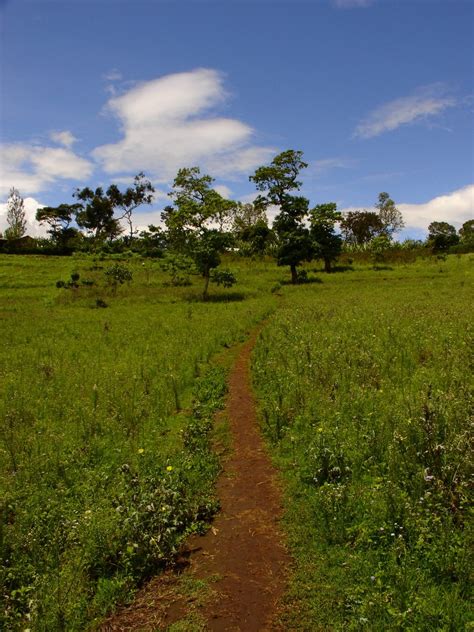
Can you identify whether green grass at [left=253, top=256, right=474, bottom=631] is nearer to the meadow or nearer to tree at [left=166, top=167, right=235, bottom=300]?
the meadow

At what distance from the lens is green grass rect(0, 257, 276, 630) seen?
591 centimetres

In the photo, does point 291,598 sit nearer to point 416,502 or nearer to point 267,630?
point 267,630

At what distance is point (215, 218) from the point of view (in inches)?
1474

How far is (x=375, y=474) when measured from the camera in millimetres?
7434

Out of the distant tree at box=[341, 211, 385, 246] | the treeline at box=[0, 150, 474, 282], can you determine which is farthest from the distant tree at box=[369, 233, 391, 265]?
the distant tree at box=[341, 211, 385, 246]

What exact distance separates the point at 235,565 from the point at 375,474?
2.84 metres

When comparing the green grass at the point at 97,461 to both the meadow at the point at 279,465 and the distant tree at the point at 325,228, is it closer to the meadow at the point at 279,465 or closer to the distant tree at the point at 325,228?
the meadow at the point at 279,465

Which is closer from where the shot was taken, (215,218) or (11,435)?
(11,435)

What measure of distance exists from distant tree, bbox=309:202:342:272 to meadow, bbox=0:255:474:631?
32075mm

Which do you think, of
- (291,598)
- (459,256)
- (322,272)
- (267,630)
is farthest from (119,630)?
(459,256)

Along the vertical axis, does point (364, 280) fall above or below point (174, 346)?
above

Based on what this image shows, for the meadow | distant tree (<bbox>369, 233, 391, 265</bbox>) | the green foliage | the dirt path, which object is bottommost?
the dirt path

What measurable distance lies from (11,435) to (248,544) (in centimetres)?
624

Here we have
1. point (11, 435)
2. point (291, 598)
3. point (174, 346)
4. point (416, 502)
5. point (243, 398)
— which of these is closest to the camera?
point (291, 598)
